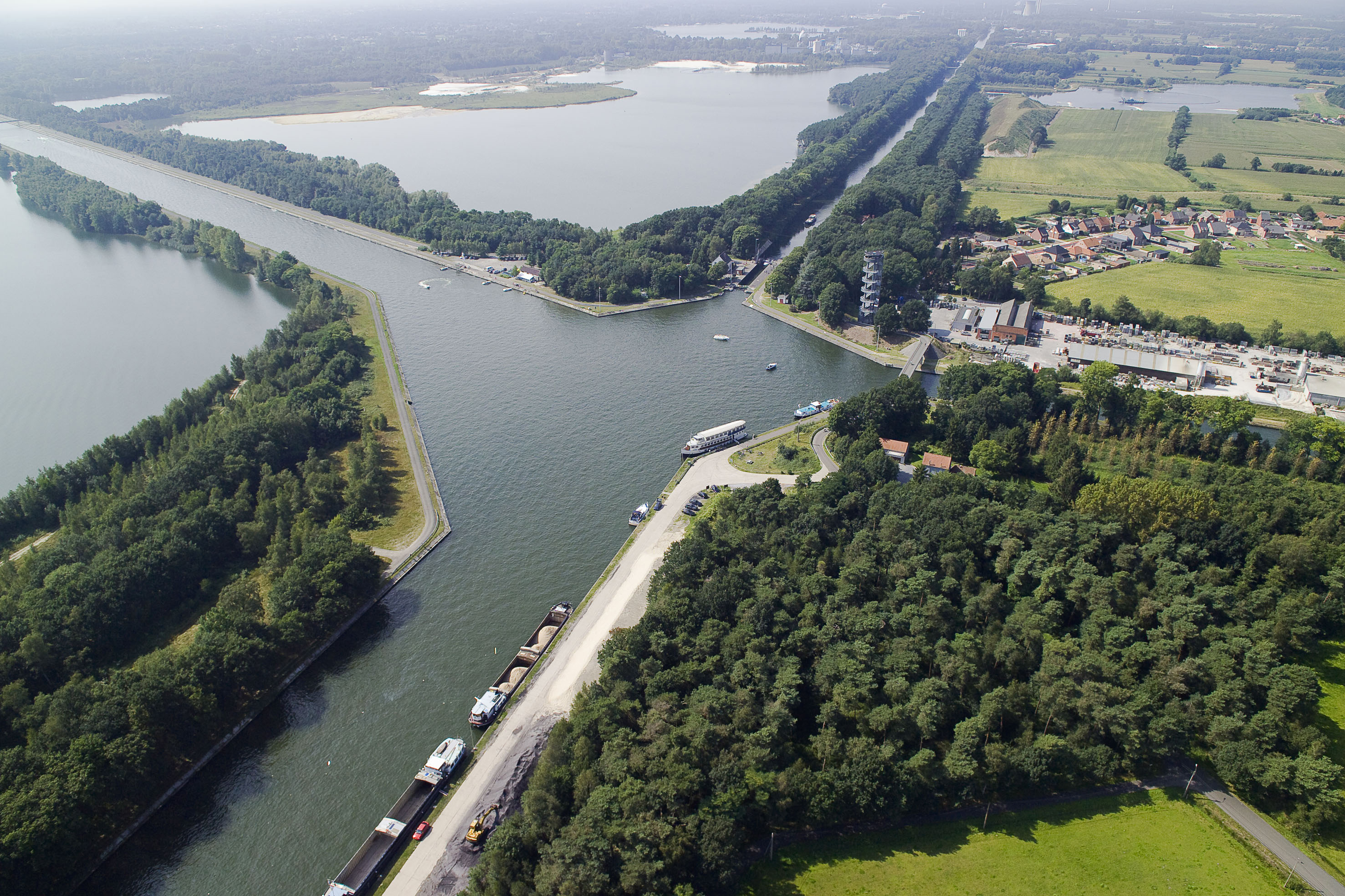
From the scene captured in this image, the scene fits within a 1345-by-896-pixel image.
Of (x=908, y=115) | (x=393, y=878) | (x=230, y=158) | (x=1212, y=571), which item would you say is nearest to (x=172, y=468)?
(x=393, y=878)

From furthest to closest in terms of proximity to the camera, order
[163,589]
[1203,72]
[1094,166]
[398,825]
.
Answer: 1. [1203,72]
2. [1094,166]
3. [163,589]
4. [398,825]

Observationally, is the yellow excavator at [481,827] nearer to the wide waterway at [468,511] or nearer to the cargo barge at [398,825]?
the cargo barge at [398,825]

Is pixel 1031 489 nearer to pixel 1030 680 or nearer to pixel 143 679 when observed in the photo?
pixel 1030 680

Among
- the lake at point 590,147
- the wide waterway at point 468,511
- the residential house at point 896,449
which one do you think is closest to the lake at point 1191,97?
the lake at point 590,147

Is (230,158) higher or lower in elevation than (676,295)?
higher

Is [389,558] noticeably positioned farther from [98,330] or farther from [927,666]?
[98,330]

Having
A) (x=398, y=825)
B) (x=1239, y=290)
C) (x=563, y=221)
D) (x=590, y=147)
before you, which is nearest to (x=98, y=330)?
(x=563, y=221)
